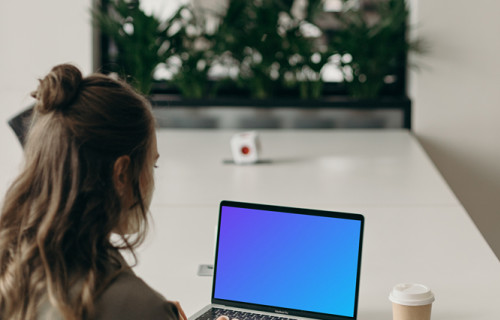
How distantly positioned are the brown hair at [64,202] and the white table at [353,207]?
0.54 m

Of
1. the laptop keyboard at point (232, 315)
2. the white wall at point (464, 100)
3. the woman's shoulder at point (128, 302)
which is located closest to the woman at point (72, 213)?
the woman's shoulder at point (128, 302)

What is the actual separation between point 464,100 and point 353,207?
5.85 ft

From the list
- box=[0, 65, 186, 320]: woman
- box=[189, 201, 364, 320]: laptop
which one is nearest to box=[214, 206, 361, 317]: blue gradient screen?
box=[189, 201, 364, 320]: laptop

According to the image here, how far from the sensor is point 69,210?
1000mm

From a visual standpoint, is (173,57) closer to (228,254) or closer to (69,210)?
(228,254)

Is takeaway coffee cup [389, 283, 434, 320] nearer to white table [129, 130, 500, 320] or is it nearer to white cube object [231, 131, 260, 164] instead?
white table [129, 130, 500, 320]

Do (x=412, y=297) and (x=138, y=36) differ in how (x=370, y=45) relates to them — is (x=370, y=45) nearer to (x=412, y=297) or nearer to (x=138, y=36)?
(x=138, y=36)

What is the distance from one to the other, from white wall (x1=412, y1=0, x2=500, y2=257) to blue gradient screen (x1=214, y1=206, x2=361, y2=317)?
253cm

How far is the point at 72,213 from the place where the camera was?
100 cm

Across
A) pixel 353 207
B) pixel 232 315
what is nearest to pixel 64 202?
pixel 232 315

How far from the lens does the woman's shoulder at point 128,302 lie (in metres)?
0.98

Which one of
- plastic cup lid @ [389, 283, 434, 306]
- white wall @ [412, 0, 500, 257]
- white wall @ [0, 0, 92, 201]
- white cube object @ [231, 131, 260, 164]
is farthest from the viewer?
white wall @ [0, 0, 92, 201]

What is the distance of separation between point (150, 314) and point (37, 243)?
184mm

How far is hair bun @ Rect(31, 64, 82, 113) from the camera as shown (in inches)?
39.8
